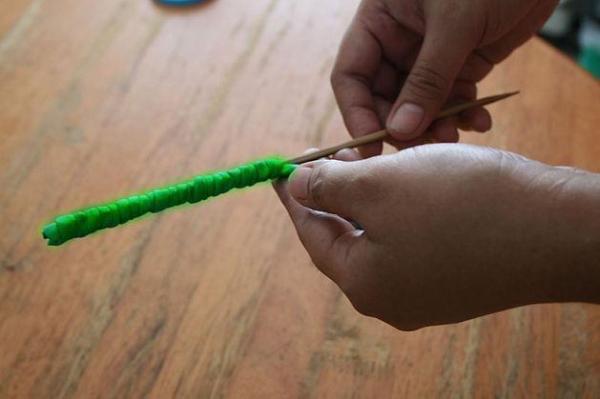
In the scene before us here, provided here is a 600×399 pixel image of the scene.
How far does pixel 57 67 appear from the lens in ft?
3.40

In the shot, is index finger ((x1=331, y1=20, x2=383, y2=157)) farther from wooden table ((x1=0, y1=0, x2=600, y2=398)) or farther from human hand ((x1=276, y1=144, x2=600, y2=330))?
human hand ((x1=276, y1=144, x2=600, y2=330))

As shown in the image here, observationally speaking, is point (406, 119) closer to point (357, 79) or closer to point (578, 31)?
point (357, 79)

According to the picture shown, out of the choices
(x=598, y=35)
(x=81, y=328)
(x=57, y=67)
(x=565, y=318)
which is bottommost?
(x=598, y=35)

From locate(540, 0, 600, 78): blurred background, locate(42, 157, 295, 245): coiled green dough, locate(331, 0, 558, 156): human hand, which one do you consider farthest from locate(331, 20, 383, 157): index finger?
locate(540, 0, 600, 78): blurred background

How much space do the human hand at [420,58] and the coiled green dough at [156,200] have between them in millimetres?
217

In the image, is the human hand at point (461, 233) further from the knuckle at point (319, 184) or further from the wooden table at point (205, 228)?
the wooden table at point (205, 228)

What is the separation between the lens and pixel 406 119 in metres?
0.79

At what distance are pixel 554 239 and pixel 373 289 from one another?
0.17 meters

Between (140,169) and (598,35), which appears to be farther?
(598,35)

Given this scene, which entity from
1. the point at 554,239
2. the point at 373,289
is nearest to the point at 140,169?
the point at 373,289

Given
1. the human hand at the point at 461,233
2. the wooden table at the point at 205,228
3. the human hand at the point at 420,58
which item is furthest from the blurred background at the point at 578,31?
the human hand at the point at 461,233

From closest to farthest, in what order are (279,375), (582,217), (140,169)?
(582,217) < (279,375) < (140,169)

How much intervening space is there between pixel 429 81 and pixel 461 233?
309mm

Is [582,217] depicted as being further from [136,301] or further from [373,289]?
[136,301]
